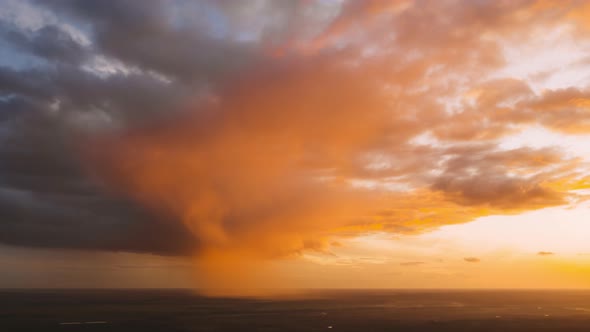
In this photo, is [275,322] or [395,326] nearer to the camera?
[395,326]

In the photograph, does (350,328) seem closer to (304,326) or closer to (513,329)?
(304,326)

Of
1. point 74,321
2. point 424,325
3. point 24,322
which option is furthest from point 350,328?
point 24,322

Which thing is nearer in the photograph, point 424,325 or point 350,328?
point 350,328

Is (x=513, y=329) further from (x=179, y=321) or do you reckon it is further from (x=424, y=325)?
(x=179, y=321)

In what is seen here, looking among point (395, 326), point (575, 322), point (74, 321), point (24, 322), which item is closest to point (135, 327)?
point (74, 321)

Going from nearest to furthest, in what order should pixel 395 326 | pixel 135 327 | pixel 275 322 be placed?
1. pixel 135 327
2. pixel 395 326
3. pixel 275 322

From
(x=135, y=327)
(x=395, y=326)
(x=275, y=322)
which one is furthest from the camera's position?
(x=275, y=322)

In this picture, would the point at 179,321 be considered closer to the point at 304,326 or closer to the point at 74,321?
the point at 74,321

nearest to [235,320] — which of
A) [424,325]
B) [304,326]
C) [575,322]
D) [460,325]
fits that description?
[304,326]
